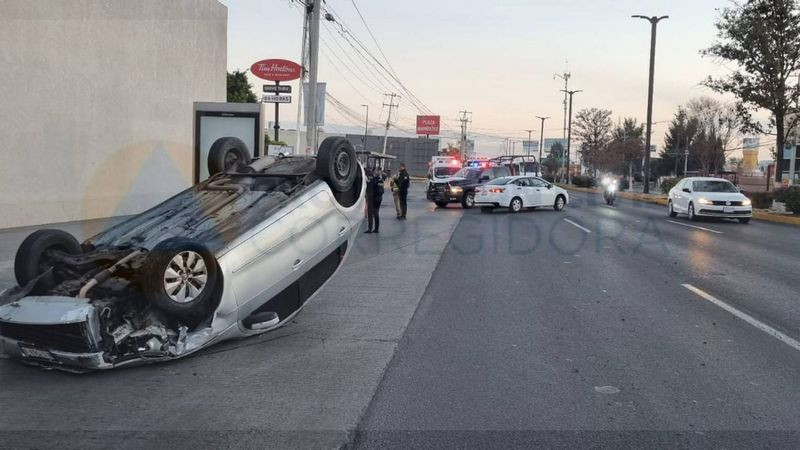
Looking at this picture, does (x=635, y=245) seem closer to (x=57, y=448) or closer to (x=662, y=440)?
(x=662, y=440)

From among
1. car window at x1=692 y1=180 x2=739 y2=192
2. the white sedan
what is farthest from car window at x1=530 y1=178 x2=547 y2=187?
car window at x1=692 y1=180 x2=739 y2=192

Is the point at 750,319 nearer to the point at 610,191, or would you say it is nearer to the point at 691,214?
the point at 691,214

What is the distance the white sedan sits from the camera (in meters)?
25.0

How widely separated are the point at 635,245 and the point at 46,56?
531 inches

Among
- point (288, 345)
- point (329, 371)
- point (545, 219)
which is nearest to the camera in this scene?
point (329, 371)

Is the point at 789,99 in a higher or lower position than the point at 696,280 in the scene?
higher

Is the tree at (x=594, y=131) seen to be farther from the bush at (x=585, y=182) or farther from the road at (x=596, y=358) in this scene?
the road at (x=596, y=358)

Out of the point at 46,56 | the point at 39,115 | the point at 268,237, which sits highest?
the point at 46,56

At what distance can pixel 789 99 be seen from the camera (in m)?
26.3

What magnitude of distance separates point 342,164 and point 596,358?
3081 millimetres

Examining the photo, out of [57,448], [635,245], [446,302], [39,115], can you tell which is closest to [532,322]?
[446,302]

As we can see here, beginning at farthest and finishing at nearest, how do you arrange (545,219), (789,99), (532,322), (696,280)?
(789,99)
(545,219)
(696,280)
(532,322)

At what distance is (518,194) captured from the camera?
25250mm

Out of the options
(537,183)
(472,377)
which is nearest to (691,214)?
(537,183)
